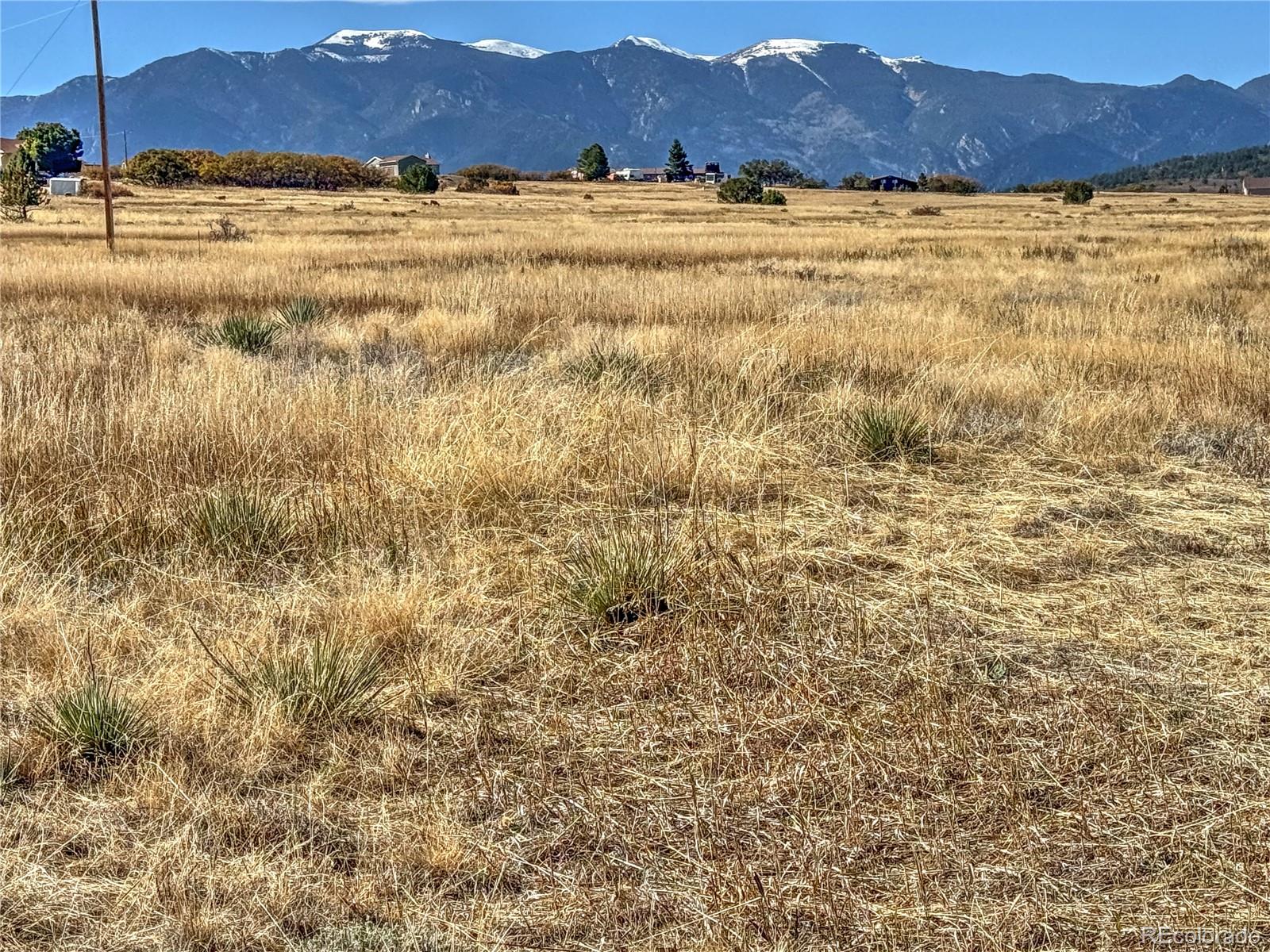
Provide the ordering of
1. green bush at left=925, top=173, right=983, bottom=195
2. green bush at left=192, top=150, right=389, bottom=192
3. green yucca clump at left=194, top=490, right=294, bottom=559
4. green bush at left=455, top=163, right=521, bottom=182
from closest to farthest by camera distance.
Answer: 1. green yucca clump at left=194, top=490, right=294, bottom=559
2. green bush at left=192, top=150, right=389, bottom=192
3. green bush at left=455, top=163, right=521, bottom=182
4. green bush at left=925, top=173, right=983, bottom=195

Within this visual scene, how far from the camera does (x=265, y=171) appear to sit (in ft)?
344

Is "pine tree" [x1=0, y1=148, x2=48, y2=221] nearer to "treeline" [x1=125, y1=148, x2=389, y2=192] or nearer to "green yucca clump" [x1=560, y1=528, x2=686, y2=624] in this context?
"green yucca clump" [x1=560, y1=528, x2=686, y2=624]

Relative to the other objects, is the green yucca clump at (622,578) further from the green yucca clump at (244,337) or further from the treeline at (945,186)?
the treeline at (945,186)

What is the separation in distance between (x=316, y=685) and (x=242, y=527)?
1.82 metres

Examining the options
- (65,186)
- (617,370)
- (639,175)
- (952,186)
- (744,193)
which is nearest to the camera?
(617,370)

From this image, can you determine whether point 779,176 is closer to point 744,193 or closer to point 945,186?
point 945,186

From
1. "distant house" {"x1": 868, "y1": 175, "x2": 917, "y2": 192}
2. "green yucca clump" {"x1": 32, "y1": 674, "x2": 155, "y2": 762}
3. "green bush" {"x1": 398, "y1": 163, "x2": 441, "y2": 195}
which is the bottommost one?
"green yucca clump" {"x1": 32, "y1": 674, "x2": 155, "y2": 762}

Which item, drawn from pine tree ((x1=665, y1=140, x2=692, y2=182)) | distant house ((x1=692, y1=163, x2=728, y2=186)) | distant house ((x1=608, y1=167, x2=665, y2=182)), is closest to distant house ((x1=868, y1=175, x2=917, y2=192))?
distant house ((x1=692, y1=163, x2=728, y2=186))

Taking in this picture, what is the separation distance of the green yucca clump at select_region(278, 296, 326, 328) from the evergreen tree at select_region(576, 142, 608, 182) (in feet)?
398

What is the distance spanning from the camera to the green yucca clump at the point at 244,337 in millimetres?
10711

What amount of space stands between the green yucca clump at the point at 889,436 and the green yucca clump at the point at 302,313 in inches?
330

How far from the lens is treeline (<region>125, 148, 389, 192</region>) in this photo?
98.4m

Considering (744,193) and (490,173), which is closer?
(744,193)

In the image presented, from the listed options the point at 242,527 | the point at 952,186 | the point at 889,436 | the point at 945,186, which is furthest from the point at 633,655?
the point at 945,186
